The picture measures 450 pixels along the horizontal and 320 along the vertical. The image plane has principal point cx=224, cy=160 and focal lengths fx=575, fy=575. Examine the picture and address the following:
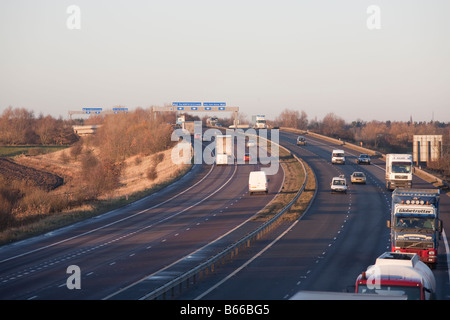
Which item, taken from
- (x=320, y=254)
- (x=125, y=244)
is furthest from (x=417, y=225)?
(x=125, y=244)

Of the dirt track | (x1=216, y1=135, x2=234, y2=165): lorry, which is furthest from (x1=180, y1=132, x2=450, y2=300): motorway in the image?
the dirt track

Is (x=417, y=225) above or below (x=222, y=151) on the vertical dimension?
below

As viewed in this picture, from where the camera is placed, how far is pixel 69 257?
28344 millimetres

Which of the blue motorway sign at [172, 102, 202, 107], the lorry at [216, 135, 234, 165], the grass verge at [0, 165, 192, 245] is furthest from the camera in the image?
the blue motorway sign at [172, 102, 202, 107]

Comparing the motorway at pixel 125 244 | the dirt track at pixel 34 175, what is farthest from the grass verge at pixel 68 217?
the dirt track at pixel 34 175

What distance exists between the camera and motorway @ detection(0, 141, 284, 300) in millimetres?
22031

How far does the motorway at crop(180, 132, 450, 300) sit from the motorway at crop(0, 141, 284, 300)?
2910 mm

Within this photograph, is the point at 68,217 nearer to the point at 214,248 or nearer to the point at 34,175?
the point at 214,248

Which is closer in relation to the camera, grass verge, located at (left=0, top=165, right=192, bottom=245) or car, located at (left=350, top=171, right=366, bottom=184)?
grass verge, located at (left=0, top=165, right=192, bottom=245)

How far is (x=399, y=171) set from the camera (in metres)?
51.7

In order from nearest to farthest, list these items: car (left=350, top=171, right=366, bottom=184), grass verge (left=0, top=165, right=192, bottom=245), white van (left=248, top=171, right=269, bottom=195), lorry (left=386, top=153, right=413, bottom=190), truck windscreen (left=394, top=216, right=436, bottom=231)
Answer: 1. truck windscreen (left=394, top=216, right=436, bottom=231)
2. grass verge (left=0, top=165, right=192, bottom=245)
3. lorry (left=386, top=153, right=413, bottom=190)
4. white van (left=248, top=171, right=269, bottom=195)
5. car (left=350, top=171, right=366, bottom=184)

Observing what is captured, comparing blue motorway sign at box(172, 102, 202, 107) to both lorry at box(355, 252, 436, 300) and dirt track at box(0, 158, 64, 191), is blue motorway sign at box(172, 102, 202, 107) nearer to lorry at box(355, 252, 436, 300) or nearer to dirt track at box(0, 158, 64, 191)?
dirt track at box(0, 158, 64, 191)

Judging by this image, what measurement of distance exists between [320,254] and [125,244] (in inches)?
433
